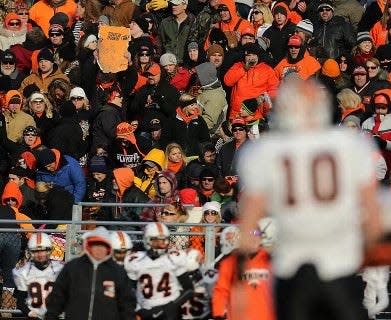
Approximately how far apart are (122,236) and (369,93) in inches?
170

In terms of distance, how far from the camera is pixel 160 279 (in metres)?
14.1

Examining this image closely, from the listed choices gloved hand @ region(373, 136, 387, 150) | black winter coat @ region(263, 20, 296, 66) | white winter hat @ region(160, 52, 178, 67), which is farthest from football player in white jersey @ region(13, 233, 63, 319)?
black winter coat @ region(263, 20, 296, 66)

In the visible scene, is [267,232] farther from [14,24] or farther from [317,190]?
[14,24]

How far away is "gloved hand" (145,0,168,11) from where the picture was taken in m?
20.1

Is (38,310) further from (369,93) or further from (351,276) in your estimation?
(351,276)

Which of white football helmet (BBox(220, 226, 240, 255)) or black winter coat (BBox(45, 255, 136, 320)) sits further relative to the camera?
white football helmet (BBox(220, 226, 240, 255))

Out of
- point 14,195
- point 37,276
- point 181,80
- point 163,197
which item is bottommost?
point 37,276

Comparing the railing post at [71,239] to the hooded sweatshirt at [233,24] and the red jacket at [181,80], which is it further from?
the hooded sweatshirt at [233,24]

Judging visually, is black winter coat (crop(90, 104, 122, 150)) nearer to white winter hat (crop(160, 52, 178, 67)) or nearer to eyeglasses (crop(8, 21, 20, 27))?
white winter hat (crop(160, 52, 178, 67))

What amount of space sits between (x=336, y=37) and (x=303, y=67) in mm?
1074

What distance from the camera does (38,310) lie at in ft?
49.0

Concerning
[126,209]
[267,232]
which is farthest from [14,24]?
[267,232]

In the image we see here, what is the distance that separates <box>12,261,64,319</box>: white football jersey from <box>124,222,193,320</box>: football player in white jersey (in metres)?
1.11

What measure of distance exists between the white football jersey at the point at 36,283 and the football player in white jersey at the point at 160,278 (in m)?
1.11
